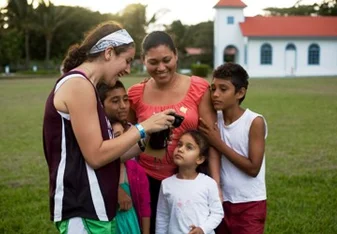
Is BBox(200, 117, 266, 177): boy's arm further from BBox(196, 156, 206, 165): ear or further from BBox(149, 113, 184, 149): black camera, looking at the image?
BBox(149, 113, 184, 149): black camera

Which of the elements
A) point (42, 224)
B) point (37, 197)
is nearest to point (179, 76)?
point (42, 224)

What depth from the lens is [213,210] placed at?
9.82 feet

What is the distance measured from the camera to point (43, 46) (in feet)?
181

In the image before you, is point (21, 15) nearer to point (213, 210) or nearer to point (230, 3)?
point (230, 3)

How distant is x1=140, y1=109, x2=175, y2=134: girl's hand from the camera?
2430 mm

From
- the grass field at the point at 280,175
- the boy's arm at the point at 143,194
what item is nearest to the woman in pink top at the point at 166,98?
the boy's arm at the point at 143,194

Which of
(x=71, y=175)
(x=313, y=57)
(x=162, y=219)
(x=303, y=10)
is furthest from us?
(x=303, y=10)

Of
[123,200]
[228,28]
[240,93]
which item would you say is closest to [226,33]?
[228,28]

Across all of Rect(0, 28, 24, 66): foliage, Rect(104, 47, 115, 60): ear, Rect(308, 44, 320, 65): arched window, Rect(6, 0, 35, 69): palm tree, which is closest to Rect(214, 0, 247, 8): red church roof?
Rect(308, 44, 320, 65): arched window

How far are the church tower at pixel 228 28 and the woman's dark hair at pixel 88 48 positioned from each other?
157ft

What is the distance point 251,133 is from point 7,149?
7.30m

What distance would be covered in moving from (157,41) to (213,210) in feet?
3.30

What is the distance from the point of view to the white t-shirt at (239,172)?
3088mm

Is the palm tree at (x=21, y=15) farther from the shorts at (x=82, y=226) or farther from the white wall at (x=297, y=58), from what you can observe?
the shorts at (x=82, y=226)
